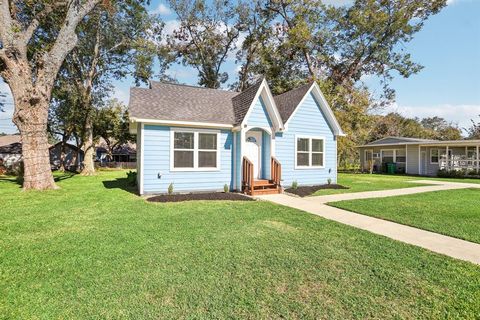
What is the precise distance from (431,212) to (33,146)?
51.1ft

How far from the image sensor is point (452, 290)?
3.20 metres

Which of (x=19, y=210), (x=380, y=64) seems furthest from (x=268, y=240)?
(x=380, y=64)

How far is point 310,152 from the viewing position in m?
13.0

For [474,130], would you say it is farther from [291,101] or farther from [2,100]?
[2,100]

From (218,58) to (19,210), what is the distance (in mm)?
24903

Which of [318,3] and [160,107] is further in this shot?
[318,3]

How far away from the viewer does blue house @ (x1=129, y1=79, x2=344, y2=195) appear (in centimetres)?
1021

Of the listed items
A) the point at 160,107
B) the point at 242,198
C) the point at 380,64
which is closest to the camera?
the point at 242,198

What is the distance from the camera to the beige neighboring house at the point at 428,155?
22859 millimetres

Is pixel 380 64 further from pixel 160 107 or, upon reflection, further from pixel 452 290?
pixel 452 290

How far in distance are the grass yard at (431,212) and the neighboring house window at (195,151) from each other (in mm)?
5293

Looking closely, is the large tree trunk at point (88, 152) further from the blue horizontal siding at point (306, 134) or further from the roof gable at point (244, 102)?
the blue horizontal siding at point (306, 134)

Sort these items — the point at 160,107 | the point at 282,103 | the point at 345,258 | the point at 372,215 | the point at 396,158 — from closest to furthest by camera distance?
the point at 345,258 < the point at 372,215 < the point at 160,107 < the point at 282,103 < the point at 396,158

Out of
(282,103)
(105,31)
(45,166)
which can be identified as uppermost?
(105,31)
